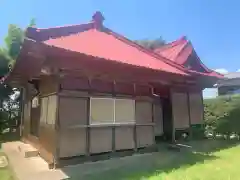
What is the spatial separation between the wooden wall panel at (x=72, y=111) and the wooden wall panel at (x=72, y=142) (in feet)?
0.68

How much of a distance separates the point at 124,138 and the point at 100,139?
3.07ft

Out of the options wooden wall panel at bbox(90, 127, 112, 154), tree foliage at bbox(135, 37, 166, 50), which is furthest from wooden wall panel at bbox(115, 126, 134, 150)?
tree foliage at bbox(135, 37, 166, 50)

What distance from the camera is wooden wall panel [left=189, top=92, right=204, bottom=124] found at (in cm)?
1098

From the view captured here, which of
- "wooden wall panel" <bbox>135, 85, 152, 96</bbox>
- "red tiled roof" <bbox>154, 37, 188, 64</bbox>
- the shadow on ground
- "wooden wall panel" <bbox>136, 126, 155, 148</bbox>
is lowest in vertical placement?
the shadow on ground

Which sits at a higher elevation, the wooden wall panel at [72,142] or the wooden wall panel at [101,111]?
the wooden wall panel at [101,111]

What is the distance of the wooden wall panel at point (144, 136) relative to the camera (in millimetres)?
7793

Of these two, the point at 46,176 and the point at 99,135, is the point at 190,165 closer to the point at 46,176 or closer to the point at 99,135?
the point at 99,135

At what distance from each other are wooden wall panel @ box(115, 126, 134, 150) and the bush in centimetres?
569

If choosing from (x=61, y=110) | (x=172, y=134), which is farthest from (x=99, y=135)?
(x=172, y=134)

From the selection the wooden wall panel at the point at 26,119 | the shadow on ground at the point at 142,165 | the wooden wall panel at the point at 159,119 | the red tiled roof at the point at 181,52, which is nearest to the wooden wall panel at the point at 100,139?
the shadow on ground at the point at 142,165

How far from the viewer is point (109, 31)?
34.6 ft

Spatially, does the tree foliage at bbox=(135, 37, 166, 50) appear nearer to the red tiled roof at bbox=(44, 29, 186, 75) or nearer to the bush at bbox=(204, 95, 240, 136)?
the bush at bbox=(204, 95, 240, 136)

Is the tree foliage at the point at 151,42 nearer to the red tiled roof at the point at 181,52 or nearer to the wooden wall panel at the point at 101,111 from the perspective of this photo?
the red tiled roof at the point at 181,52

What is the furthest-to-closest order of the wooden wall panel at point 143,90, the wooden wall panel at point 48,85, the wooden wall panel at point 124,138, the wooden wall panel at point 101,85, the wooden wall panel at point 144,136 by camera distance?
the wooden wall panel at point 143,90 < the wooden wall panel at point 144,136 < the wooden wall panel at point 124,138 < the wooden wall panel at point 101,85 < the wooden wall panel at point 48,85
